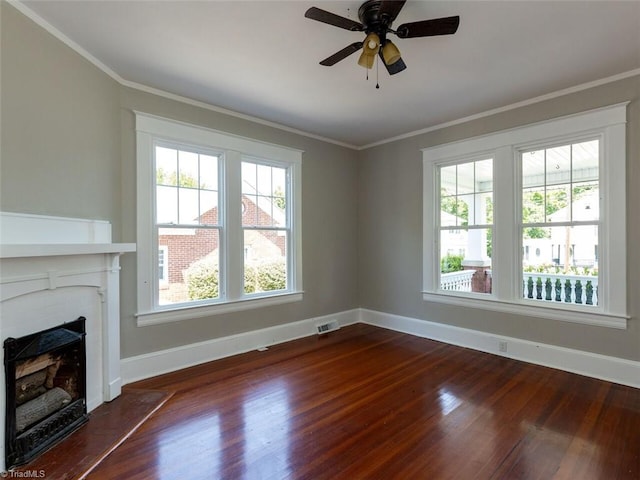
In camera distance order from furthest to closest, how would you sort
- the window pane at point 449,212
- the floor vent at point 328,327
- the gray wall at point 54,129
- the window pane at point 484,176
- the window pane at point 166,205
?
the floor vent at point 328,327 → the window pane at point 449,212 → the window pane at point 484,176 → the window pane at point 166,205 → the gray wall at point 54,129

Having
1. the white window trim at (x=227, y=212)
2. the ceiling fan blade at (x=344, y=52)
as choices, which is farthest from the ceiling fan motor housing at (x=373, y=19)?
the white window trim at (x=227, y=212)

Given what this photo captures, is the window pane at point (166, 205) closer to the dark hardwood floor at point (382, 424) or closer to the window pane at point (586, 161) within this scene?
the dark hardwood floor at point (382, 424)

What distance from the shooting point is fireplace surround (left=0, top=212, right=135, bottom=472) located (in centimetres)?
194

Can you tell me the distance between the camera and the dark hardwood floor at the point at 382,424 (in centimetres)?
192

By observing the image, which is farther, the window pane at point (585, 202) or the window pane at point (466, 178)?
the window pane at point (466, 178)

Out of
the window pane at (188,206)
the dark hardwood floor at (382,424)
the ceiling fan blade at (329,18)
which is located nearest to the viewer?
the ceiling fan blade at (329,18)

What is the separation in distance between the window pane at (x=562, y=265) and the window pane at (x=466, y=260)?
0.43m

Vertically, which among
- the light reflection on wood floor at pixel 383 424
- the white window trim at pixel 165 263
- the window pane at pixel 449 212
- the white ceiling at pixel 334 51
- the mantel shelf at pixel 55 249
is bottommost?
the light reflection on wood floor at pixel 383 424

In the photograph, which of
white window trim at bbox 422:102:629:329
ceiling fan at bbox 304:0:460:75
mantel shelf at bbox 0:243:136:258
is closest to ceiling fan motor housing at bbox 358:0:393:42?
ceiling fan at bbox 304:0:460:75

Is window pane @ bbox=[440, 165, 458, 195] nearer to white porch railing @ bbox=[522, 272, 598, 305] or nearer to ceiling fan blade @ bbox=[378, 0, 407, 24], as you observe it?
white porch railing @ bbox=[522, 272, 598, 305]

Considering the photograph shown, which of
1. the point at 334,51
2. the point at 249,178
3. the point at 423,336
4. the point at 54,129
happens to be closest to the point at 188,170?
the point at 249,178

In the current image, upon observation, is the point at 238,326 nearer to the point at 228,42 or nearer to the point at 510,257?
the point at 228,42

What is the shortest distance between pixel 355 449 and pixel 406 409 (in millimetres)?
678

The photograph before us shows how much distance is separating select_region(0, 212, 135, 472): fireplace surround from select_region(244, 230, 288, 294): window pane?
1.49 metres
